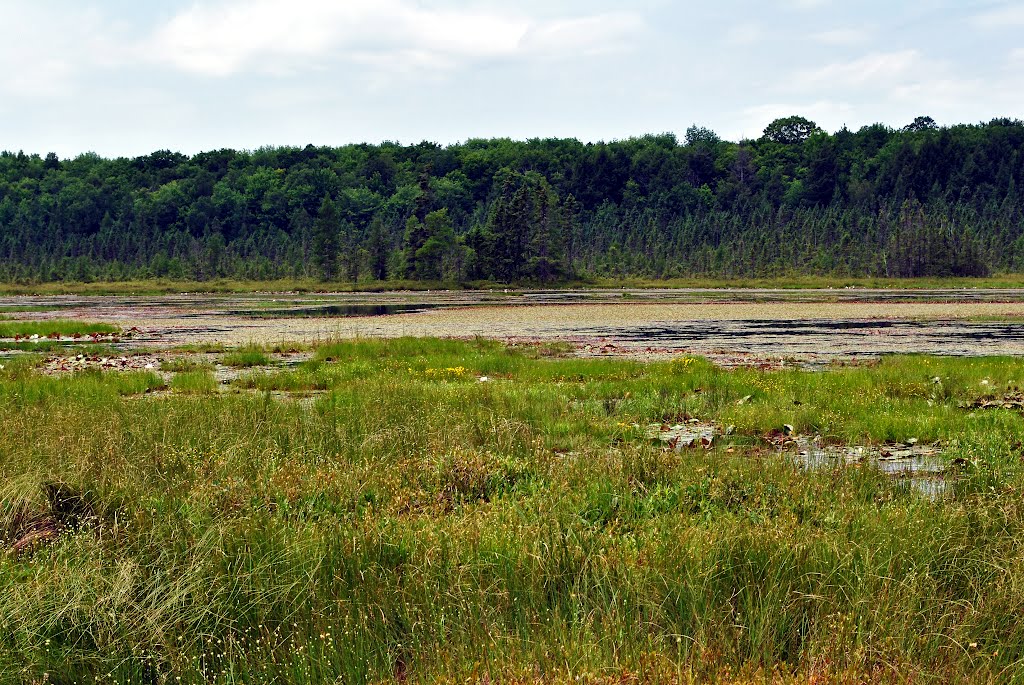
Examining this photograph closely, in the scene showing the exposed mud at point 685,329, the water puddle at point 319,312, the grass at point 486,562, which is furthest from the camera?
the water puddle at point 319,312

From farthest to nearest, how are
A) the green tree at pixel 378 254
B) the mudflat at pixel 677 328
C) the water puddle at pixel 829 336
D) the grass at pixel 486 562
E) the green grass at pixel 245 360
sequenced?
the green tree at pixel 378 254 → the mudflat at pixel 677 328 → the water puddle at pixel 829 336 → the green grass at pixel 245 360 → the grass at pixel 486 562

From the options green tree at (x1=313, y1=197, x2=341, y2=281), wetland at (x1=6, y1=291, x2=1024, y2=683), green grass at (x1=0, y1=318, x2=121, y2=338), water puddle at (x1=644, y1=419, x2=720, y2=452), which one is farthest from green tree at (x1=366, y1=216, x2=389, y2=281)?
water puddle at (x1=644, y1=419, x2=720, y2=452)

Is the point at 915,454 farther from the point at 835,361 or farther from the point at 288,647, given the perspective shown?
the point at 835,361

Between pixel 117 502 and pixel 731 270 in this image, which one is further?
pixel 731 270

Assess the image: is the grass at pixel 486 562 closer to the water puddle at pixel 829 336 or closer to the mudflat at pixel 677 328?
the water puddle at pixel 829 336

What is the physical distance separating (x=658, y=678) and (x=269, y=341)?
2800 centimetres

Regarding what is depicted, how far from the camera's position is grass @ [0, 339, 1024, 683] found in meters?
4.94

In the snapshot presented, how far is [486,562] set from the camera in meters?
6.06

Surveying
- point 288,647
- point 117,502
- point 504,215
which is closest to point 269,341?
point 117,502

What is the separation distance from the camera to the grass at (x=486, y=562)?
4941 millimetres

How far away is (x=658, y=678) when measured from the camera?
4512mm

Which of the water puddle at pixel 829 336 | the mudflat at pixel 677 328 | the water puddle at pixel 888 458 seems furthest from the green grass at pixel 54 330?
the water puddle at pixel 888 458

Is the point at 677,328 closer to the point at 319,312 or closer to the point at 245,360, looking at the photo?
the point at 245,360

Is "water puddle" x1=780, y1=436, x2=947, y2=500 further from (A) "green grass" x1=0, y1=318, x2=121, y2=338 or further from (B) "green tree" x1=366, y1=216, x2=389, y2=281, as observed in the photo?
(B) "green tree" x1=366, y1=216, x2=389, y2=281
